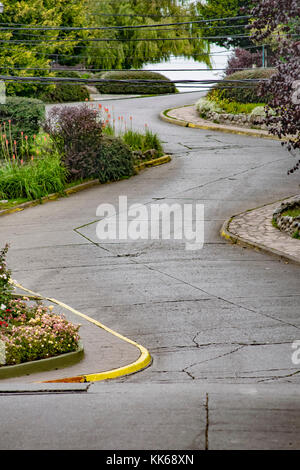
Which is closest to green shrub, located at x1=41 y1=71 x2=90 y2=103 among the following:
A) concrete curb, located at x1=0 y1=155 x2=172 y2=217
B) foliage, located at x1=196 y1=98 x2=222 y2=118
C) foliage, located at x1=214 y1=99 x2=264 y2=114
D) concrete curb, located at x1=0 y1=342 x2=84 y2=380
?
foliage, located at x1=196 y1=98 x2=222 y2=118

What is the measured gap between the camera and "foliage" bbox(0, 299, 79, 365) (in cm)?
1034

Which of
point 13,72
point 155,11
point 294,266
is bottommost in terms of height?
point 294,266

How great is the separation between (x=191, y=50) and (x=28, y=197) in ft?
137

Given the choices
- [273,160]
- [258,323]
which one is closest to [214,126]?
[273,160]

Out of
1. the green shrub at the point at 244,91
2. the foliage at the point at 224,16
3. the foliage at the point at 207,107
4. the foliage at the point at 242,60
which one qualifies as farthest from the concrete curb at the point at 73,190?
the foliage at the point at 224,16

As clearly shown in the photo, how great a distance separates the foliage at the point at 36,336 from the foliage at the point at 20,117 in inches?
685

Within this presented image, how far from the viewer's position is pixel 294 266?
52.9 ft

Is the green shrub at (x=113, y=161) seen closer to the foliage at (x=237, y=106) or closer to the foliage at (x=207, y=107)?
the foliage at (x=237, y=106)

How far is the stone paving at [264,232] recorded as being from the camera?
17.3m

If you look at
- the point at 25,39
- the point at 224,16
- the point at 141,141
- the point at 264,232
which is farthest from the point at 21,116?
the point at 224,16

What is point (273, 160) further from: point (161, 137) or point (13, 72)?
point (13, 72)

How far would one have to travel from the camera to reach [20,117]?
2788 cm

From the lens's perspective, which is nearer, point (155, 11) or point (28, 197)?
point (28, 197)

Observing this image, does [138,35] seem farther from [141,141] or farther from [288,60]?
[288,60]
